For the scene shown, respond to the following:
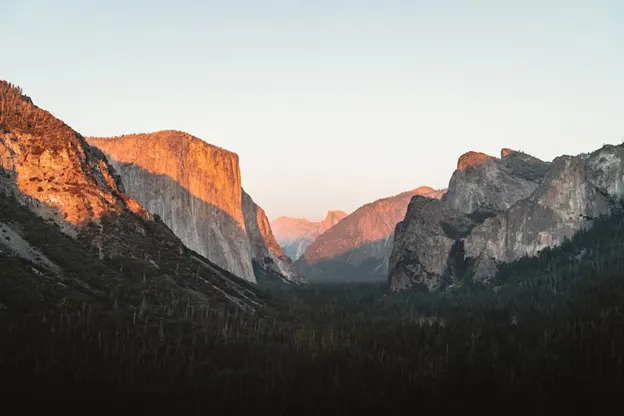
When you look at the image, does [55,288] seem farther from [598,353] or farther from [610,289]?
[610,289]

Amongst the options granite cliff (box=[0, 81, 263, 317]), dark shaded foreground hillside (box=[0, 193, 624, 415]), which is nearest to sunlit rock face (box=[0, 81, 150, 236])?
granite cliff (box=[0, 81, 263, 317])

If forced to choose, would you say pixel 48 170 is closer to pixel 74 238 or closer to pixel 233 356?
pixel 74 238

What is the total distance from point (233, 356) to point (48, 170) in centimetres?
5854

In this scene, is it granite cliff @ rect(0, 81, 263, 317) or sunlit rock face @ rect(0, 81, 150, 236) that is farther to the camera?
sunlit rock face @ rect(0, 81, 150, 236)

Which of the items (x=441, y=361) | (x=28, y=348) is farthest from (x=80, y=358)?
(x=441, y=361)

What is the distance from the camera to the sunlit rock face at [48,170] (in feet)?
398

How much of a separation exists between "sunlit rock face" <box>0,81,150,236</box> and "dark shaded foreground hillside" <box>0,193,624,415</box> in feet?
21.6

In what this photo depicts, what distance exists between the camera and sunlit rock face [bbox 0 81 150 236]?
121 m

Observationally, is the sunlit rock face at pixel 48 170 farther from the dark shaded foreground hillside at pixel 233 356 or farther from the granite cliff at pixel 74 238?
the dark shaded foreground hillside at pixel 233 356

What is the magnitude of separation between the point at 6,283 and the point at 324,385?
46.3 m

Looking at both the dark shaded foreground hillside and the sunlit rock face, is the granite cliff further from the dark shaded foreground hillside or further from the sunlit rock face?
the dark shaded foreground hillside

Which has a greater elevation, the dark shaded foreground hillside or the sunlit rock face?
the sunlit rock face

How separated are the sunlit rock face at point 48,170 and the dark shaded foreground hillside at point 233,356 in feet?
21.6

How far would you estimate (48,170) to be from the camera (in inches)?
4993
